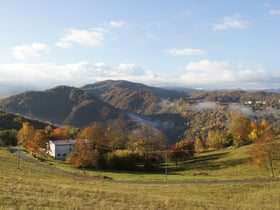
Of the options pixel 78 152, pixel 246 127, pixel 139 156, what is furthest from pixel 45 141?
pixel 246 127

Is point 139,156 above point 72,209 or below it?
below

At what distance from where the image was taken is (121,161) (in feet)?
291

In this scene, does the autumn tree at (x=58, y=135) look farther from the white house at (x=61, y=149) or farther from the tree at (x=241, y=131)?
the tree at (x=241, y=131)

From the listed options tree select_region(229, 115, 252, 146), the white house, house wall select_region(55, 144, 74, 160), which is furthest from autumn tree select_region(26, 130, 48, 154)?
tree select_region(229, 115, 252, 146)

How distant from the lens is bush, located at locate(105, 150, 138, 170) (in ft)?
288

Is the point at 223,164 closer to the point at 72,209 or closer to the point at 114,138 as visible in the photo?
the point at 114,138

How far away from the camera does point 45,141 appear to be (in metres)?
100

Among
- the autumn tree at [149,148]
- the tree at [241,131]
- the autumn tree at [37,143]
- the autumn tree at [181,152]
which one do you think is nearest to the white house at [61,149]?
the autumn tree at [37,143]

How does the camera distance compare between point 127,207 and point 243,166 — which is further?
point 243,166

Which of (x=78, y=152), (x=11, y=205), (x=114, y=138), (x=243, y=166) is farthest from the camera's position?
(x=114, y=138)

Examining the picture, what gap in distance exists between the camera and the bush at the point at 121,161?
87812 millimetres

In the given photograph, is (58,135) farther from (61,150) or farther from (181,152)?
(181,152)

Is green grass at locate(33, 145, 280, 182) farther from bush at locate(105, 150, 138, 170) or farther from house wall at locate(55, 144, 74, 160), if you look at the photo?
house wall at locate(55, 144, 74, 160)

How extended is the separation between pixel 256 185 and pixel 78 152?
4694cm
